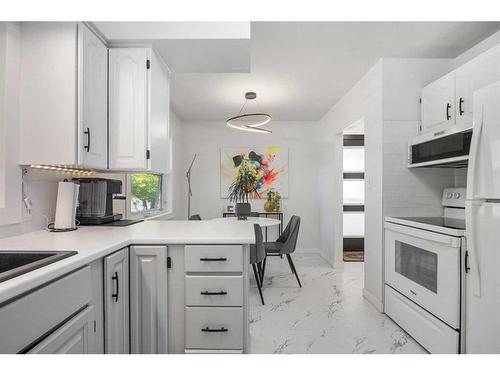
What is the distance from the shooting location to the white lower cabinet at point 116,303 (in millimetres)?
1417

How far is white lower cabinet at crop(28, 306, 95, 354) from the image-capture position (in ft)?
3.24

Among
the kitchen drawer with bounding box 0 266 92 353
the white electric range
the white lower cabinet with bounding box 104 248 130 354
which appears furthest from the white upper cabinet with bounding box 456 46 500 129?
the kitchen drawer with bounding box 0 266 92 353

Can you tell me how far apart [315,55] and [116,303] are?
2564 mm

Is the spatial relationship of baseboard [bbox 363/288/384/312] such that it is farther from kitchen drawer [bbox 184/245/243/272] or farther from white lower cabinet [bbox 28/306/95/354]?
white lower cabinet [bbox 28/306/95/354]

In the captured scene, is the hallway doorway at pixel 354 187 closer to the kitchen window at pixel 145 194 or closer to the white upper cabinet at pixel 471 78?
the white upper cabinet at pixel 471 78

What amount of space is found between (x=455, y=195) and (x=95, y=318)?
283cm

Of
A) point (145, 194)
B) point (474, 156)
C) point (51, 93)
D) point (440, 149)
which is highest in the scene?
point (51, 93)

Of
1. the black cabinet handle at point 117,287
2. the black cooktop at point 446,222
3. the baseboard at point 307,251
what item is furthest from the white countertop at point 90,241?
the baseboard at point 307,251

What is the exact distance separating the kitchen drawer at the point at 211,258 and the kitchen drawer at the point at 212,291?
2.0 inches

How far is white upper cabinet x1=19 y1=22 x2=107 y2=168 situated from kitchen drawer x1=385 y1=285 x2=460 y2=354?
255 centimetres

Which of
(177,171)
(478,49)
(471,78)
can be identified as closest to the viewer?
(471,78)

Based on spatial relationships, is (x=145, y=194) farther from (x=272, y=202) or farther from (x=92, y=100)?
(x=92, y=100)

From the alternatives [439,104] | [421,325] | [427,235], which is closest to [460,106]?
[439,104]

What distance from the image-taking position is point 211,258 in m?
1.63
